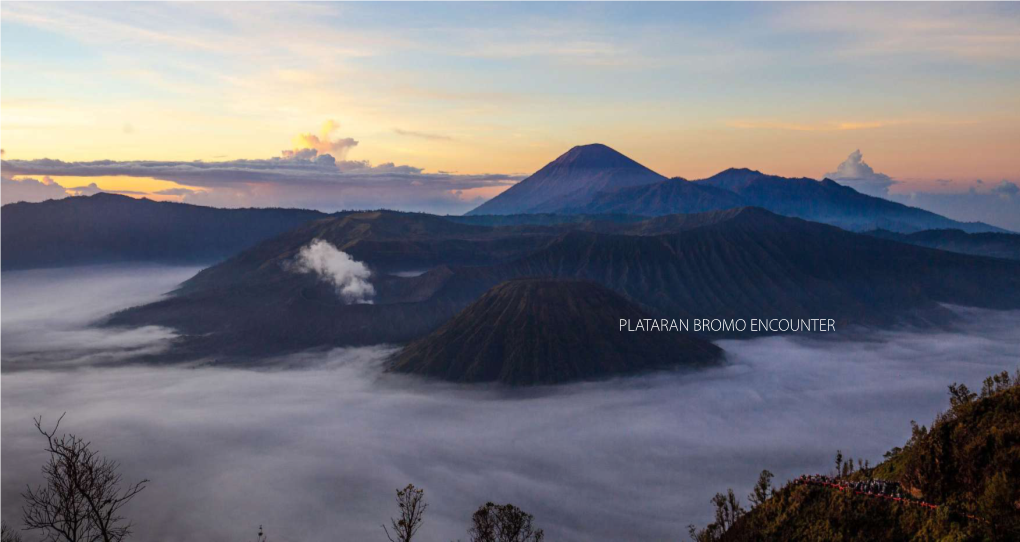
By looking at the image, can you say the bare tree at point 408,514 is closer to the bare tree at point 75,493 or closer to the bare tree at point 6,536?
the bare tree at point 75,493

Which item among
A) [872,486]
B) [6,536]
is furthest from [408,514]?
[6,536]

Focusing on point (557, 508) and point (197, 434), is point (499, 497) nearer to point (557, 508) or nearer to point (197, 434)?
point (557, 508)

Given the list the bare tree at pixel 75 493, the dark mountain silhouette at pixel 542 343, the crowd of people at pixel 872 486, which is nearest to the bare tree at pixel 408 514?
the bare tree at pixel 75 493

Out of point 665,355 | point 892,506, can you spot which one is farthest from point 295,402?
point 892,506

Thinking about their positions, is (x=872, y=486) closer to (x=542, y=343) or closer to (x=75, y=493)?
(x=75, y=493)

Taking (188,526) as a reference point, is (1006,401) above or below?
above

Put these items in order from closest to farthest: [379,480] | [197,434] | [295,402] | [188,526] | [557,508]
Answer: [188,526] → [557,508] → [379,480] → [197,434] → [295,402]

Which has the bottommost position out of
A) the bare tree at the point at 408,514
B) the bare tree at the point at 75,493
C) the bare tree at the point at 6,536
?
the bare tree at the point at 6,536
